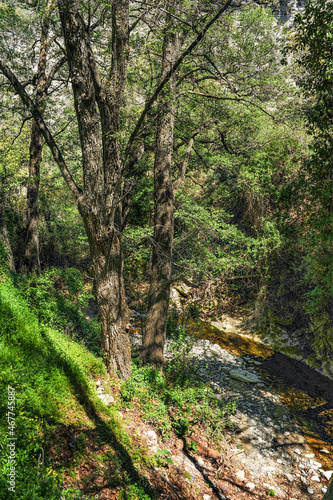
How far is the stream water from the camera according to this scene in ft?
20.6

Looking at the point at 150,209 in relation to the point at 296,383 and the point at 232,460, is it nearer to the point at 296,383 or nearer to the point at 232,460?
the point at 296,383

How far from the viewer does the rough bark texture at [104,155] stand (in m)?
3.96

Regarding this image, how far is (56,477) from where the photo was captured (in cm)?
265

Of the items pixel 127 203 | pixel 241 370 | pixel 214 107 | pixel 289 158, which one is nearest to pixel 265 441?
pixel 241 370

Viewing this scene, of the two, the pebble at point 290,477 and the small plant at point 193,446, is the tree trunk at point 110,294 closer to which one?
the small plant at point 193,446

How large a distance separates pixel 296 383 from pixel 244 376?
142 centimetres

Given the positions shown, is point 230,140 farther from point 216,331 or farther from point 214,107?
point 216,331

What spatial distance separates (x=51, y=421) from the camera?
312 cm

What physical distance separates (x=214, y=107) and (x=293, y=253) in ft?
17.7

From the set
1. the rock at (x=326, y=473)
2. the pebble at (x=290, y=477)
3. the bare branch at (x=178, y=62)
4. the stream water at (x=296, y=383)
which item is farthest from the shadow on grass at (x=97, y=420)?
the stream water at (x=296, y=383)

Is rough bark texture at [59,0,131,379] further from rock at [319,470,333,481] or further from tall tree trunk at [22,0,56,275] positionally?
tall tree trunk at [22,0,56,275]

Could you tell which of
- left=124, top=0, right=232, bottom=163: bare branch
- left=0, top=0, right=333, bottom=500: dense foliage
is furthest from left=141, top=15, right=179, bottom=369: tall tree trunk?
left=124, top=0, right=232, bottom=163: bare branch

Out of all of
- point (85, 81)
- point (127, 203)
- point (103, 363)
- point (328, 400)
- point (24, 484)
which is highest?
point (85, 81)

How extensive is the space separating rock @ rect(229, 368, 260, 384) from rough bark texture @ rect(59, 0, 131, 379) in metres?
3.84
